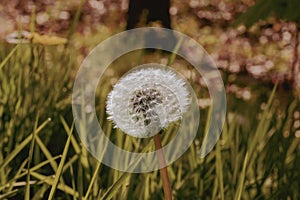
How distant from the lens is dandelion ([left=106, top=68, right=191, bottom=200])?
69cm

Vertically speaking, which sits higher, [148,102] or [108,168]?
[148,102]

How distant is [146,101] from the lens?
27.7 inches

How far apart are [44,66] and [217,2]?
14.9ft

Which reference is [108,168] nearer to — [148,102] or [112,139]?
[112,139]

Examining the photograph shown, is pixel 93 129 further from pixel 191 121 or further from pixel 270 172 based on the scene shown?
pixel 270 172

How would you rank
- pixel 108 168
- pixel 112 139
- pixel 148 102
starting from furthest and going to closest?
pixel 112 139 → pixel 108 168 → pixel 148 102

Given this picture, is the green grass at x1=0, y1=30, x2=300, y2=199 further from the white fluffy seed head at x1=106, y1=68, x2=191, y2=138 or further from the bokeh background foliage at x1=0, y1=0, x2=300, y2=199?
the white fluffy seed head at x1=106, y1=68, x2=191, y2=138

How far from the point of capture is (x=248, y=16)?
1656mm

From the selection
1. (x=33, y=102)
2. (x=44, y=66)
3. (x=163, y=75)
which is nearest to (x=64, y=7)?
(x=44, y=66)

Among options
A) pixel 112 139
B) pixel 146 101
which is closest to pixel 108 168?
pixel 112 139

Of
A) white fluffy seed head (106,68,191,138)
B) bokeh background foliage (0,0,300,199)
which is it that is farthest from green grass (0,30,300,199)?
white fluffy seed head (106,68,191,138)

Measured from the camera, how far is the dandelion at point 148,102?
69 centimetres

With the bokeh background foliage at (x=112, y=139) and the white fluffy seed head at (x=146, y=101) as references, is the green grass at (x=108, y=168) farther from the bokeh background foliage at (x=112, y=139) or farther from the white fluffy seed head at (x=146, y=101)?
the white fluffy seed head at (x=146, y=101)

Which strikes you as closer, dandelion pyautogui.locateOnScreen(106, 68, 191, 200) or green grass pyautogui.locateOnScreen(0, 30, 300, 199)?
dandelion pyautogui.locateOnScreen(106, 68, 191, 200)
